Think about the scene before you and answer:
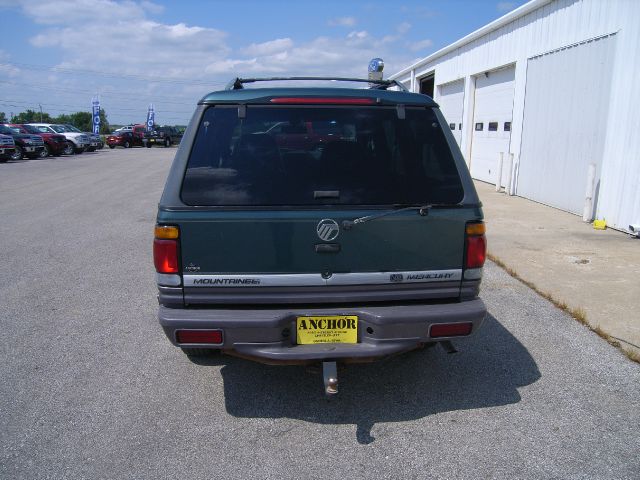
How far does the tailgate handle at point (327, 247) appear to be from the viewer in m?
3.10

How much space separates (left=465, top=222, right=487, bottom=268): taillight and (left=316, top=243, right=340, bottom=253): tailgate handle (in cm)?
80

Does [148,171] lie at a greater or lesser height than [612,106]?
lesser

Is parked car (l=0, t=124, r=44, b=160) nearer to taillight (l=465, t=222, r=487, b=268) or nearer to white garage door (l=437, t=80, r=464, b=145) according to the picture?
white garage door (l=437, t=80, r=464, b=145)

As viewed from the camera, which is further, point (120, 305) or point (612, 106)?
point (612, 106)

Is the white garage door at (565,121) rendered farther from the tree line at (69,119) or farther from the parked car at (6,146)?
the tree line at (69,119)

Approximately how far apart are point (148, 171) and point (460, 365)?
18687 mm

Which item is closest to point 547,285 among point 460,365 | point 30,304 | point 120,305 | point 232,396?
point 460,365

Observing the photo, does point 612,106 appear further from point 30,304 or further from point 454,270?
point 30,304

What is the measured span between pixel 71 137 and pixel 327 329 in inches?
1284

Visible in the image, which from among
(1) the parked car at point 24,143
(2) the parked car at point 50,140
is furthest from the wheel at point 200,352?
(2) the parked car at point 50,140

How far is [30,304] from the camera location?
5398mm

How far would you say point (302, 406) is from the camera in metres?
3.53

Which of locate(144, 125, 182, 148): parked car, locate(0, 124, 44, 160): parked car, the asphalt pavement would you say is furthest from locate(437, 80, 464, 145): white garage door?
locate(144, 125, 182, 148): parked car

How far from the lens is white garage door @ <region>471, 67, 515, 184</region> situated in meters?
14.0
